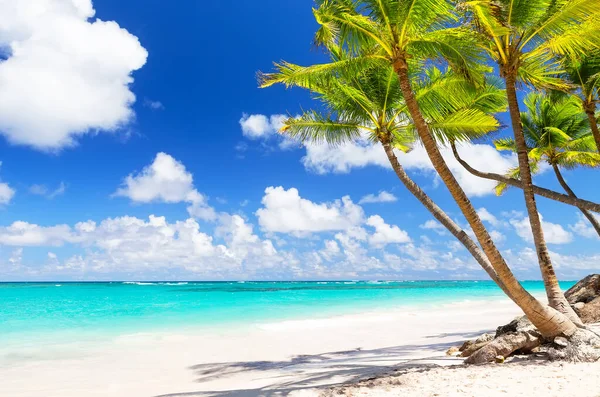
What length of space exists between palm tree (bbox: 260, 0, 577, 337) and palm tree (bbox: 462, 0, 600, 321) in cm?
40

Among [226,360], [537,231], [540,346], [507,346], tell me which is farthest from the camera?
[226,360]

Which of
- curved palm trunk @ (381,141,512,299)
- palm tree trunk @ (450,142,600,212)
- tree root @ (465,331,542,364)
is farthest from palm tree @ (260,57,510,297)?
tree root @ (465,331,542,364)

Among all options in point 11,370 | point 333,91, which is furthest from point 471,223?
point 11,370

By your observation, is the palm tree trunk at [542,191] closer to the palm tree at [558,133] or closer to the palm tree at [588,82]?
the palm tree at [588,82]

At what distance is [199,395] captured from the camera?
5.52 metres

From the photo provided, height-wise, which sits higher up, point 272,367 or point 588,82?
point 588,82

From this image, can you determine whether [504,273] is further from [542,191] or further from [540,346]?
[542,191]

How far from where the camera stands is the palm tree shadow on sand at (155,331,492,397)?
559 cm

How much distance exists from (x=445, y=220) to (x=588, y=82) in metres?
5.30

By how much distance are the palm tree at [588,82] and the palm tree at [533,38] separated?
9.16 ft

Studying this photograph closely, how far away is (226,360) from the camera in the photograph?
28.5 ft

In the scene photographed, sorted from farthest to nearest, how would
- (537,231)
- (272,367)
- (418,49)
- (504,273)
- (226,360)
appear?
(226,360)
(272,367)
(418,49)
(537,231)
(504,273)

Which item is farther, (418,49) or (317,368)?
(317,368)

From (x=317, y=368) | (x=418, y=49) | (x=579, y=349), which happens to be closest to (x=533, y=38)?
(x=418, y=49)
